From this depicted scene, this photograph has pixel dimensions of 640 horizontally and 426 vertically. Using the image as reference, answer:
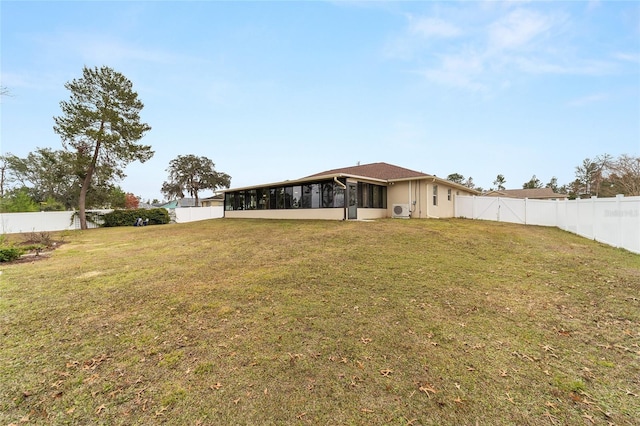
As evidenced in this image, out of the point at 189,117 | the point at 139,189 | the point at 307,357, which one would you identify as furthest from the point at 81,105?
the point at 139,189

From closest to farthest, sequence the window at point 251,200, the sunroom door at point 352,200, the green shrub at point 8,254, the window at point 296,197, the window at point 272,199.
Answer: the green shrub at point 8,254, the sunroom door at point 352,200, the window at point 296,197, the window at point 272,199, the window at point 251,200

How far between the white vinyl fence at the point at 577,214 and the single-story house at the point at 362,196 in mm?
1824

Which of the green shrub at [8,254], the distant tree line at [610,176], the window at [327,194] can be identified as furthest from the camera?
the distant tree line at [610,176]

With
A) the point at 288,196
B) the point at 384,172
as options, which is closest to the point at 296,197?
the point at 288,196

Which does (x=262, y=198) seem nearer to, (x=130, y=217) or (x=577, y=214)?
(x=130, y=217)

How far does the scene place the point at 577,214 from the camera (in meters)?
10.8

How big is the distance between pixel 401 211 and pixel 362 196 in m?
2.78

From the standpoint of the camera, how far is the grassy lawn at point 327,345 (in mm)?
2104

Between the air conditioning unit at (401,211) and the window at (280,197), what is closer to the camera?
the air conditioning unit at (401,211)

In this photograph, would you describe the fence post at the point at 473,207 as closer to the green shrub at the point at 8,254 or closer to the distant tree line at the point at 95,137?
the green shrub at the point at 8,254

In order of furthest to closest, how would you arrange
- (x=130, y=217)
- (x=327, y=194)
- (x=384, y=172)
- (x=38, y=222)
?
(x=130, y=217)
(x=38, y=222)
(x=384, y=172)
(x=327, y=194)

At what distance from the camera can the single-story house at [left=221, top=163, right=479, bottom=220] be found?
1459 centimetres

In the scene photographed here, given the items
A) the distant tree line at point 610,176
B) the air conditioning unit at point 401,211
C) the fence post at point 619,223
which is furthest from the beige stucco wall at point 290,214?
the distant tree line at point 610,176

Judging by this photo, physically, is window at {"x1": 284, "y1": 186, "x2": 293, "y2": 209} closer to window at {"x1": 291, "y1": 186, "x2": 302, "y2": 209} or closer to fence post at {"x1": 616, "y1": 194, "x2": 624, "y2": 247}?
window at {"x1": 291, "y1": 186, "x2": 302, "y2": 209}
